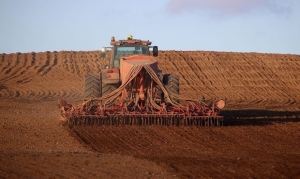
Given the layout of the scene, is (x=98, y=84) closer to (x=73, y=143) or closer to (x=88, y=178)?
(x=73, y=143)

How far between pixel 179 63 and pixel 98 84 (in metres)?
23.7

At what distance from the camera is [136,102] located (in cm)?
1490

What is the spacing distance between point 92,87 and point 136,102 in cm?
169

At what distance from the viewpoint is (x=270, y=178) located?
314 inches

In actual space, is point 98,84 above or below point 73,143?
above

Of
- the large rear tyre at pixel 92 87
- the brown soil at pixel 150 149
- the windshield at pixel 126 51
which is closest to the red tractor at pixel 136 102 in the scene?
the large rear tyre at pixel 92 87

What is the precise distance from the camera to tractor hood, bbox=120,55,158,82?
599 inches

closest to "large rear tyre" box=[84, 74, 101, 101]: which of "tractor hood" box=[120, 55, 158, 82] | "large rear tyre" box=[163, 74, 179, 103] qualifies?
"tractor hood" box=[120, 55, 158, 82]

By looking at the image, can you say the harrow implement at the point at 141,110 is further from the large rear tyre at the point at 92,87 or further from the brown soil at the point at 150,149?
the large rear tyre at the point at 92,87

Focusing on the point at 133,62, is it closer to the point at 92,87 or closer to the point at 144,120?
the point at 92,87

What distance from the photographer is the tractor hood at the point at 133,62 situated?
15.2 meters

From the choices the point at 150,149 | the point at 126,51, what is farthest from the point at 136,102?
the point at 150,149

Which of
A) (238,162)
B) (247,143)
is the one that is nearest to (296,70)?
(247,143)

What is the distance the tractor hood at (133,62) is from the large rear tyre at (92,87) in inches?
32.7
